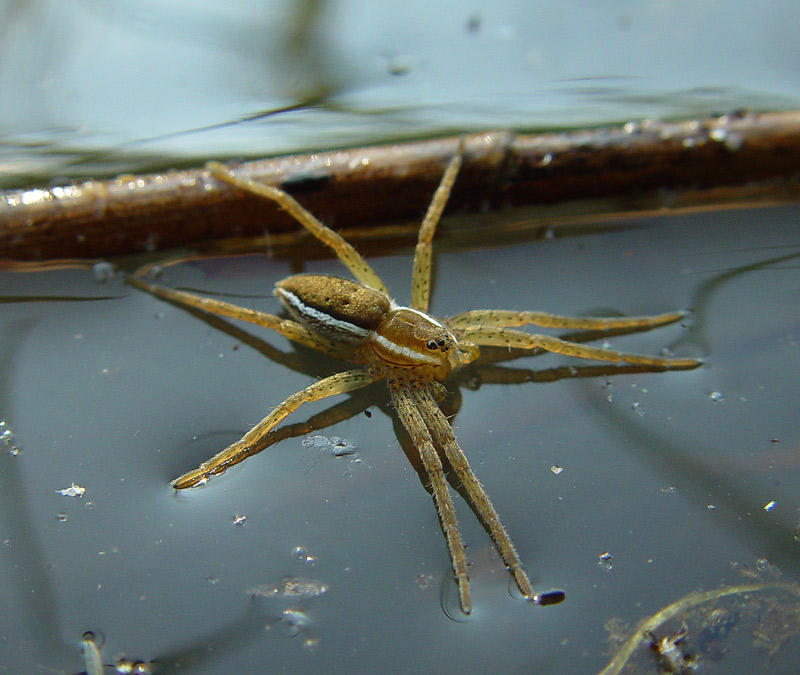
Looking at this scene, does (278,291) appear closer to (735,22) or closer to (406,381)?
(406,381)

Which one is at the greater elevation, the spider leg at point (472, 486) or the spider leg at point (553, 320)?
the spider leg at point (553, 320)

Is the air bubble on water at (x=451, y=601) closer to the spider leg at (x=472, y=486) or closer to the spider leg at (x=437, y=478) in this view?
the spider leg at (x=437, y=478)

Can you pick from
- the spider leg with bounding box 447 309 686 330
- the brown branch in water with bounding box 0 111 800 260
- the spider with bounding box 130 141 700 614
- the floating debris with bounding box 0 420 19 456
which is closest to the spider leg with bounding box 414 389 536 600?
the spider with bounding box 130 141 700 614

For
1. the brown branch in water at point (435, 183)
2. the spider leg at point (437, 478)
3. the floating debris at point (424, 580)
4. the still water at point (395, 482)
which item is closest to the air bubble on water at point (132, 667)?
the still water at point (395, 482)

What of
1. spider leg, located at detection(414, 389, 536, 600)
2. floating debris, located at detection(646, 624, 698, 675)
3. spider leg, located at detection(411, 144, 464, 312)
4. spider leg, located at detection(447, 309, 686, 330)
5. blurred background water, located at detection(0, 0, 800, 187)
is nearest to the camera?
floating debris, located at detection(646, 624, 698, 675)

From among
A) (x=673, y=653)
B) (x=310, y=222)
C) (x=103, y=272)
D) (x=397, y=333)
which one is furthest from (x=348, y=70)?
(x=673, y=653)

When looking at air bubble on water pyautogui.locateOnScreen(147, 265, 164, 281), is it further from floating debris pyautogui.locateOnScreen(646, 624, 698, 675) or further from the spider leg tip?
floating debris pyautogui.locateOnScreen(646, 624, 698, 675)
